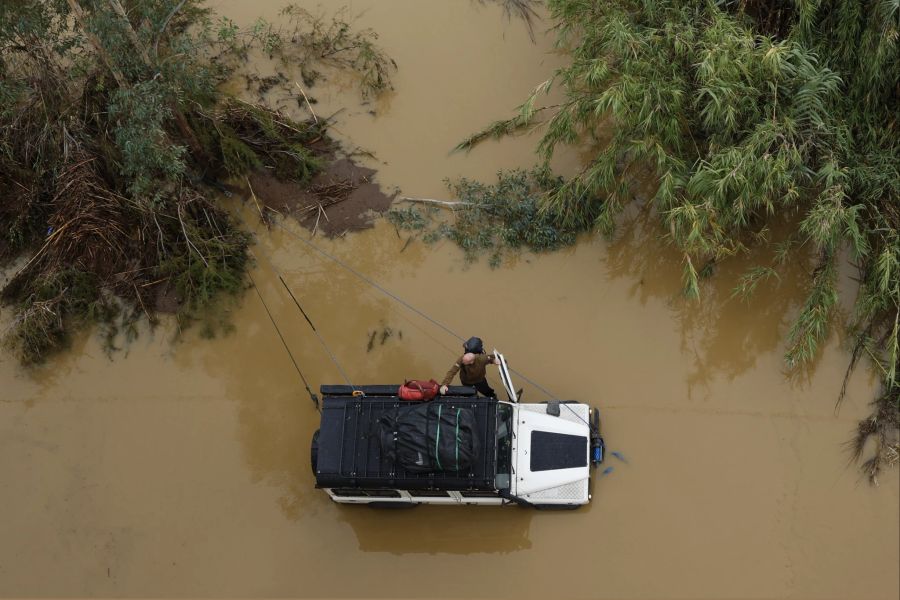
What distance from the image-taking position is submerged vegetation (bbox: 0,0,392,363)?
8266 millimetres

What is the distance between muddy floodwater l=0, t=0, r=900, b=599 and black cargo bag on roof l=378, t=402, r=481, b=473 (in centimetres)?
120

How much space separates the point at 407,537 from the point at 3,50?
6590 millimetres

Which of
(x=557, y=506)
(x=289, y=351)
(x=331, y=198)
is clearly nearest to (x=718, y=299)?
(x=557, y=506)

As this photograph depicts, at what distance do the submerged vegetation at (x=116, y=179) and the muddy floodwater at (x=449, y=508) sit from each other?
16.5 inches

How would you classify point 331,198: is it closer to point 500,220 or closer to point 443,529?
point 500,220

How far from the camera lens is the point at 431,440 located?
6781 mm

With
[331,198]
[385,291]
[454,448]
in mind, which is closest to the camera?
[454,448]

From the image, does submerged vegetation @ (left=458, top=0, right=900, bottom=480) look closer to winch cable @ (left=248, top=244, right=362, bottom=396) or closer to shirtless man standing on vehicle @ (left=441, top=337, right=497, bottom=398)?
shirtless man standing on vehicle @ (left=441, top=337, right=497, bottom=398)

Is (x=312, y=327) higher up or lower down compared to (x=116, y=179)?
lower down

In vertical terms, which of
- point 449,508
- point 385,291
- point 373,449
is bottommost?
point 449,508

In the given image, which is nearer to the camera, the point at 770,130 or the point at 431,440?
the point at 431,440

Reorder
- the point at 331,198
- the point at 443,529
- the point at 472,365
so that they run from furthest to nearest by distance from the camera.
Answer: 1. the point at 331,198
2. the point at 443,529
3. the point at 472,365

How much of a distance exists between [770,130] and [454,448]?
410 centimetres

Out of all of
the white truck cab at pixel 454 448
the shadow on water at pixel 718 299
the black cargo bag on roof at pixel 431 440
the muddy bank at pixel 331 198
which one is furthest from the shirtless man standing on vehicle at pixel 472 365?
the muddy bank at pixel 331 198
